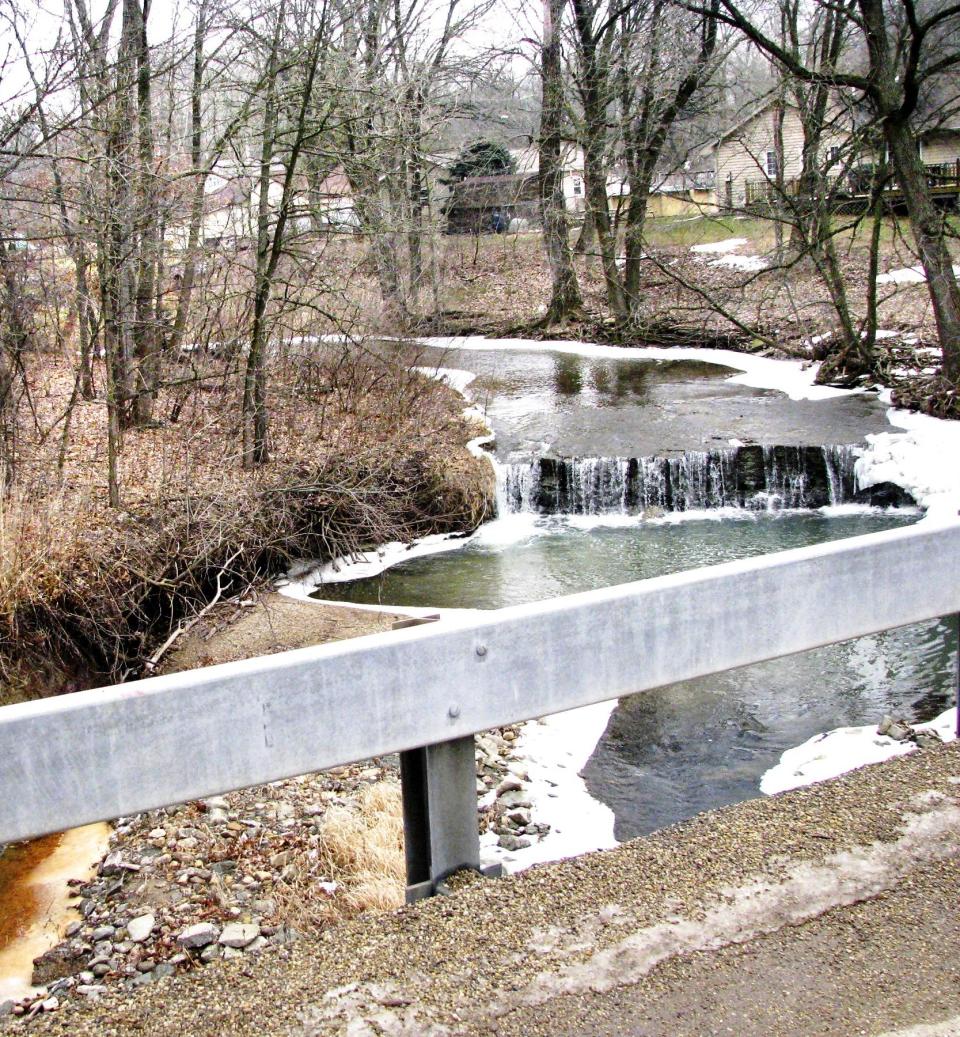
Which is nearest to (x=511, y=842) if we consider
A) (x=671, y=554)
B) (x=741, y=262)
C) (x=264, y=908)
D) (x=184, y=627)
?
(x=264, y=908)

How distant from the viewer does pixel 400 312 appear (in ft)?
49.4

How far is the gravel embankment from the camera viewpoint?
8.73 ft

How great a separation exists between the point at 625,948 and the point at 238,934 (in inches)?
83.2

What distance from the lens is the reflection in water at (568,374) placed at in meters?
19.2

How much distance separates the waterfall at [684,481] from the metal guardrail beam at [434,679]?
Result: 33.5 ft

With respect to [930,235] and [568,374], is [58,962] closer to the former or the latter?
[930,235]

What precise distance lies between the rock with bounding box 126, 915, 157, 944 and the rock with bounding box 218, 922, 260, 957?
1.38ft

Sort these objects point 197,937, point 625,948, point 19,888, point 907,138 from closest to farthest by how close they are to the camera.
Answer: point 625,948 < point 197,937 < point 19,888 < point 907,138

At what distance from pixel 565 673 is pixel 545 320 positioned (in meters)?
23.4

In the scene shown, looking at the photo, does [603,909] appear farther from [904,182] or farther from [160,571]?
[904,182]

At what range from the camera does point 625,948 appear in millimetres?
2920

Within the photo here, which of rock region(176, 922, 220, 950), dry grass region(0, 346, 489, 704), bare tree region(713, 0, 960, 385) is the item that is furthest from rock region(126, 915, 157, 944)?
bare tree region(713, 0, 960, 385)

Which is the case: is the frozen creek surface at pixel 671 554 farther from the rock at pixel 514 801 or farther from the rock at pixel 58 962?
the rock at pixel 58 962

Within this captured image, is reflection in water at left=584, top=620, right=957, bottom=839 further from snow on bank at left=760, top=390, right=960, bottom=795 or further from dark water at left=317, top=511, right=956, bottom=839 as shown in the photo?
snow on bank at left=760, top=390, right=960, bottom=795
